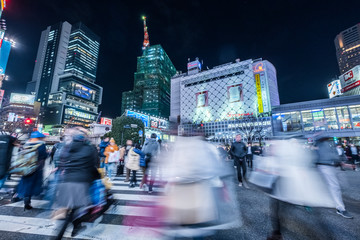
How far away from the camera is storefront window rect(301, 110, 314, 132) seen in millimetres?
41375

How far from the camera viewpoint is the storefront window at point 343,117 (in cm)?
3728

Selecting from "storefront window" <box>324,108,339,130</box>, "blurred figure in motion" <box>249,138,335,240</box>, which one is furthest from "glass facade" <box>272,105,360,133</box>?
"blurred figure in motion" <box>249,138,335,240</box>

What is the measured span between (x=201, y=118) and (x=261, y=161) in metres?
70.3

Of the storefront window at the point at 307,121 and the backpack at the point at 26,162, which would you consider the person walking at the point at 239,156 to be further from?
the storefront window at the point at 307,121

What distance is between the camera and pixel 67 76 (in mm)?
88688

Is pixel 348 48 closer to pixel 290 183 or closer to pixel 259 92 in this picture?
pixel 259 92

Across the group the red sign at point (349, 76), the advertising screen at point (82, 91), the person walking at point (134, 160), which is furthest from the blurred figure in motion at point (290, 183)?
the advertising screen at point (82, 91)

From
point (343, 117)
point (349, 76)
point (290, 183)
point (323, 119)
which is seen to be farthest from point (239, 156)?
point (349, 76)

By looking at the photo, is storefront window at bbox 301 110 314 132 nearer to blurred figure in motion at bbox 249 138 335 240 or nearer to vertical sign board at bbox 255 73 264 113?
vertical sign board at bbox 255 73 264 113

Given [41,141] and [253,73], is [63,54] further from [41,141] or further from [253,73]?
[41,141]

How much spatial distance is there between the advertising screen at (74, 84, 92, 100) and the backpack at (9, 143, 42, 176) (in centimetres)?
9819

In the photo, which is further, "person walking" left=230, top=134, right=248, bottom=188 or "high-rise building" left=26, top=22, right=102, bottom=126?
"high-rise building" left=26, top=22, right=102, bottom=126

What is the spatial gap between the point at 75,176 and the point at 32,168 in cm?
242

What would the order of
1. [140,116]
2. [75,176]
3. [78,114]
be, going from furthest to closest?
[78,114] < [140,116] < [75,176]
